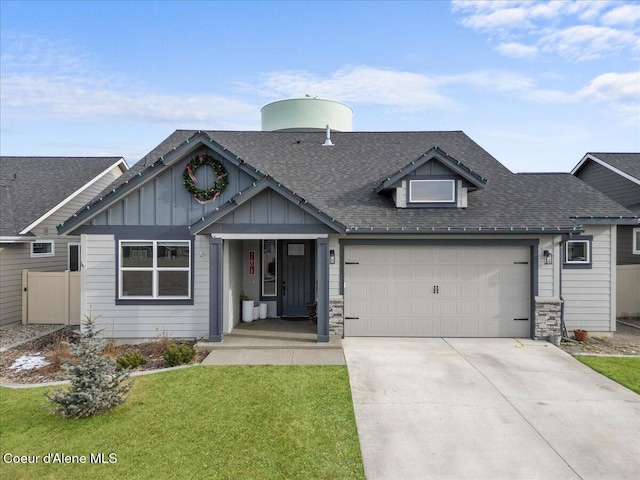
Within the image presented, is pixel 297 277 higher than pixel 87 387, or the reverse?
pixel 297 277

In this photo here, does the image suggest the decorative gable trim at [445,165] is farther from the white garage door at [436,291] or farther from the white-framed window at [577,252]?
the white-framed window at [577,252]

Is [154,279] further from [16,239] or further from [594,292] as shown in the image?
[594,292]

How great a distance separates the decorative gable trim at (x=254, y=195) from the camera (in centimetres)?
928

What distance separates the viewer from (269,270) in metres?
12.5

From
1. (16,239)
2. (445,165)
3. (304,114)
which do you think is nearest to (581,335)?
(445,165)

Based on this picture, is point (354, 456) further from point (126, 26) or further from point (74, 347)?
point (126, 26)

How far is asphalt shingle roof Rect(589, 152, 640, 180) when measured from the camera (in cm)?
1609

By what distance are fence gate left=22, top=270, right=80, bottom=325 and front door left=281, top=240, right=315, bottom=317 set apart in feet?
22.0

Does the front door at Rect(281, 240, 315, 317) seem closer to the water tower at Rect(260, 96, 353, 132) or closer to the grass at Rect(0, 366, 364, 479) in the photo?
the grass at Rect(0, 366, 364, 479)

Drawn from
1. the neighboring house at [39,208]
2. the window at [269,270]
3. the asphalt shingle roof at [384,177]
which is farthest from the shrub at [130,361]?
the neighboring house at [39,208]

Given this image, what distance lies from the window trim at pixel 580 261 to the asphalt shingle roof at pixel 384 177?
0.69 metres

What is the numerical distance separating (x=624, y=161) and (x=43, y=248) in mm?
23808

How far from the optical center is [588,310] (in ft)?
35.9

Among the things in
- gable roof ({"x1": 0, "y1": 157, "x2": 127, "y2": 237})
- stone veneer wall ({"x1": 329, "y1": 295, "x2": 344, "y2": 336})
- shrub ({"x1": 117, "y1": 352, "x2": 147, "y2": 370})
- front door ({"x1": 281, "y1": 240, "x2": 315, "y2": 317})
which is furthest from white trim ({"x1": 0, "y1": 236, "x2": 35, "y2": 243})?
stone veneer wall ({"x1": 329, "y1": 295, "x2": 344, "y2": 336})
